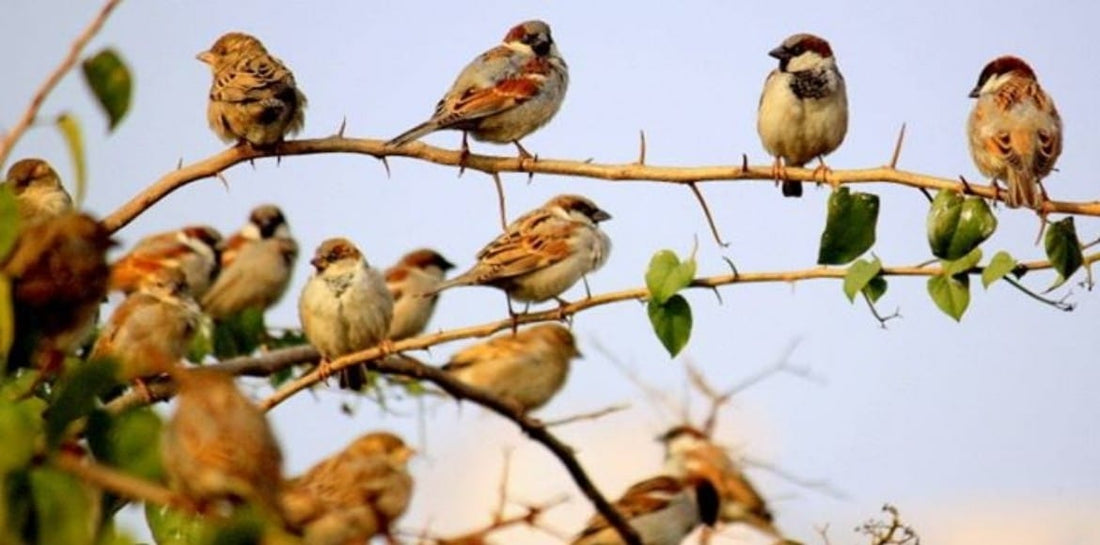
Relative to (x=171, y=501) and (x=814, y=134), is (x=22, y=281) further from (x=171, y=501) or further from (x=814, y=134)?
(x=814, y=134)

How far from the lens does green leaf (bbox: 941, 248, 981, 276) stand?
490cm

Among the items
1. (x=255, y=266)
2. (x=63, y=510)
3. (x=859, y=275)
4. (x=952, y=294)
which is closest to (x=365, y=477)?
(x=859, y=275)

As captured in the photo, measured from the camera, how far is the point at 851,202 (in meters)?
4.98

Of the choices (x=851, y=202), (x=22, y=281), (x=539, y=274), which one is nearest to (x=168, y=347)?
(x=539, y=274)

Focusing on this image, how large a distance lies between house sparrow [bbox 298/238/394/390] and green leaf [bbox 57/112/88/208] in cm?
494

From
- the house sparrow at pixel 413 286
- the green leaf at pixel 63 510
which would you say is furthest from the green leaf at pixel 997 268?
the house sparrow at pixel 413 286

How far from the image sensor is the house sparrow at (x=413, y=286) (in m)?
9.30

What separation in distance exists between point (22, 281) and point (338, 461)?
9.63ft

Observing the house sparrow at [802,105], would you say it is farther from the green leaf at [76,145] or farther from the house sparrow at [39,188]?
the green leaf at [76,145]

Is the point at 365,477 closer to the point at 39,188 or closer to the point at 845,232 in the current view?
the point at 845,232

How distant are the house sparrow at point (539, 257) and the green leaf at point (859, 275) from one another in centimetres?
257

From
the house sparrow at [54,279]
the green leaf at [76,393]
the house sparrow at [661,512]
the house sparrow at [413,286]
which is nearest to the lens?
the green leaf at [76,393]

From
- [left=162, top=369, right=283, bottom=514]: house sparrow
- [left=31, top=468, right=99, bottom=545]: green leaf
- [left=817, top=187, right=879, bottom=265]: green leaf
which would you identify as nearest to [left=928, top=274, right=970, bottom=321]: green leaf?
[left=817, top=187, right=879, bottom=265]: green leaf

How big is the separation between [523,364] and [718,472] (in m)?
2.26
